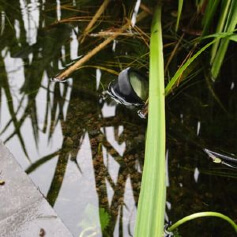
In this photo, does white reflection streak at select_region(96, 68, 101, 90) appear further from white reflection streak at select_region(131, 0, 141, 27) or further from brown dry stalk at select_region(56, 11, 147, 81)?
white reflection streak at select_region(131, 0, 141, 27)

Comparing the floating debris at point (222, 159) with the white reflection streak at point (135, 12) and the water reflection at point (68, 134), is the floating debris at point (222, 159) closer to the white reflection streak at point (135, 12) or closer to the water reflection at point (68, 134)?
the water reflection at point (68, 134)

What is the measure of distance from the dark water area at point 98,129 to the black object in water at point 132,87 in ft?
0.16

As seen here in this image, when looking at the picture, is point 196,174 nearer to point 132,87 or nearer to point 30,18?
point 132,87

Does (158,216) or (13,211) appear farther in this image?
(13,211)

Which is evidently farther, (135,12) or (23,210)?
(135,12)

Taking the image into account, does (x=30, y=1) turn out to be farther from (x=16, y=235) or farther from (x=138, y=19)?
(x=16, y=235)

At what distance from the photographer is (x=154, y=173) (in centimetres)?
106

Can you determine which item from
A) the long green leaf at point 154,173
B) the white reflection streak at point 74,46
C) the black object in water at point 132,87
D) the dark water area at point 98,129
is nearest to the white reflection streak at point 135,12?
the dark water area at point 98,129

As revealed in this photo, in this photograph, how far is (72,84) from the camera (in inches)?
71.6

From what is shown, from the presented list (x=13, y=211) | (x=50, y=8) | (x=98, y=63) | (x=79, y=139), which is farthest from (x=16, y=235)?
(x=50, y=8)

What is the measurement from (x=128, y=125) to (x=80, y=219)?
499mm

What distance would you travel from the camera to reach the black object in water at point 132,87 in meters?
1.70

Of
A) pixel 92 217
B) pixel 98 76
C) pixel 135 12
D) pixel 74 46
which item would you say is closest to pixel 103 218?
pixel 92 217

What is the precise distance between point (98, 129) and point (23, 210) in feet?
1.88
